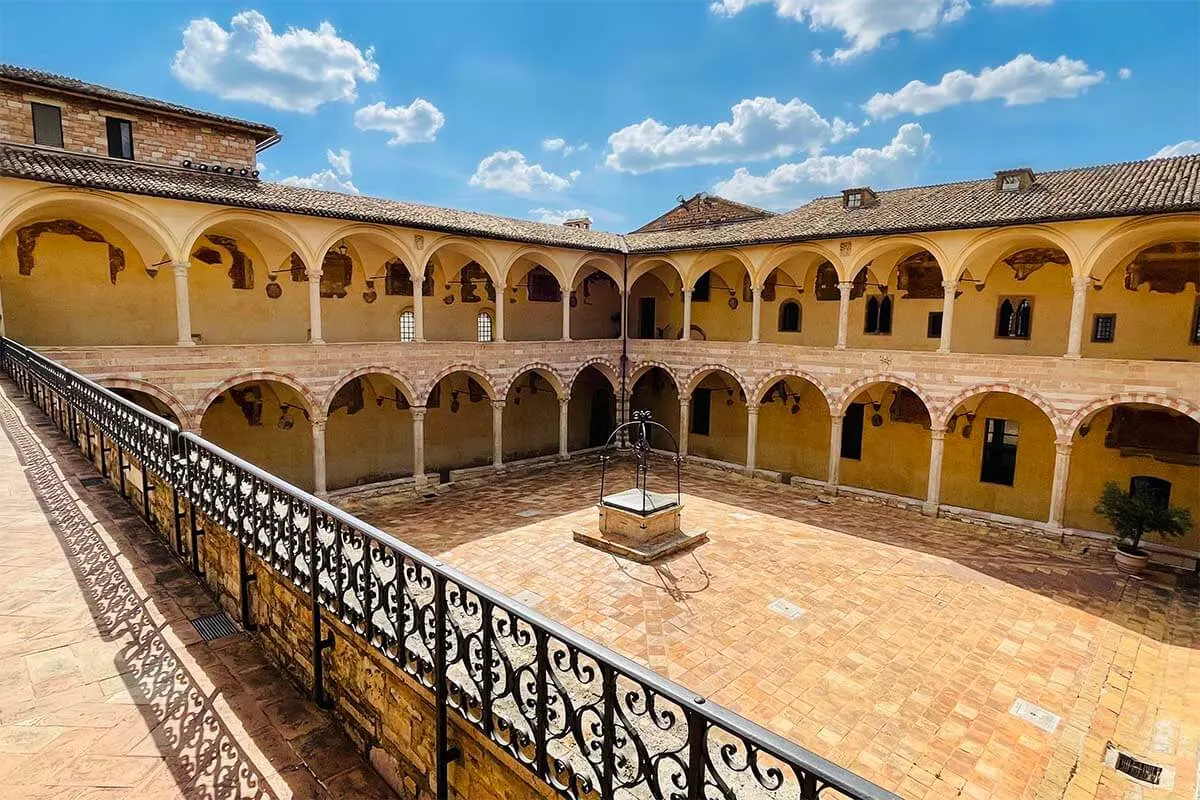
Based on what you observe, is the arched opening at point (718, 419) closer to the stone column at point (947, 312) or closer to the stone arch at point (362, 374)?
the stone column at point (947, 312)

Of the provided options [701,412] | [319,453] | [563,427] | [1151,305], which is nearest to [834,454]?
[701,412]

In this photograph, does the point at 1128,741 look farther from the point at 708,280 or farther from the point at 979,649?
the point at 708,280

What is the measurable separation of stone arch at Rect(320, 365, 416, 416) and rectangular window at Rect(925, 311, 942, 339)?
15.0m

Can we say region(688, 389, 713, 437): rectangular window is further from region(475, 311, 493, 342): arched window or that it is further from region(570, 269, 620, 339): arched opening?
region(475, 311, 493, 342): arched window

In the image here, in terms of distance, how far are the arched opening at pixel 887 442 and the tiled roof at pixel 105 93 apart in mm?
19413

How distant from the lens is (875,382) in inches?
688

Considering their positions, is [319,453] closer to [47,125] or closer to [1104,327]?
[47,125]

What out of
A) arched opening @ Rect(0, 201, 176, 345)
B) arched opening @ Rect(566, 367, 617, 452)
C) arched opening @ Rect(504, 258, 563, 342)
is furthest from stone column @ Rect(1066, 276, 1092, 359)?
arched opening @ Rect(0, 201, 176, 345)

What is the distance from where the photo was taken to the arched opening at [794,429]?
21.0 meters

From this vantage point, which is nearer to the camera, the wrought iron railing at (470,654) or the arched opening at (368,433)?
the wrought iron railing at (470,654)

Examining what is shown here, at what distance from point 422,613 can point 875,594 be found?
9.90 meters

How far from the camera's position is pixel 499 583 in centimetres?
1109

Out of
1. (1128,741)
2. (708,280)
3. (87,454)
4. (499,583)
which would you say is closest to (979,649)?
(1128,741)

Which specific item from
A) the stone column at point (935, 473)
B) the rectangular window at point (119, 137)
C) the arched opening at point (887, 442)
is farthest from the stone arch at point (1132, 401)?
the rectangular window at point (119, 137)
